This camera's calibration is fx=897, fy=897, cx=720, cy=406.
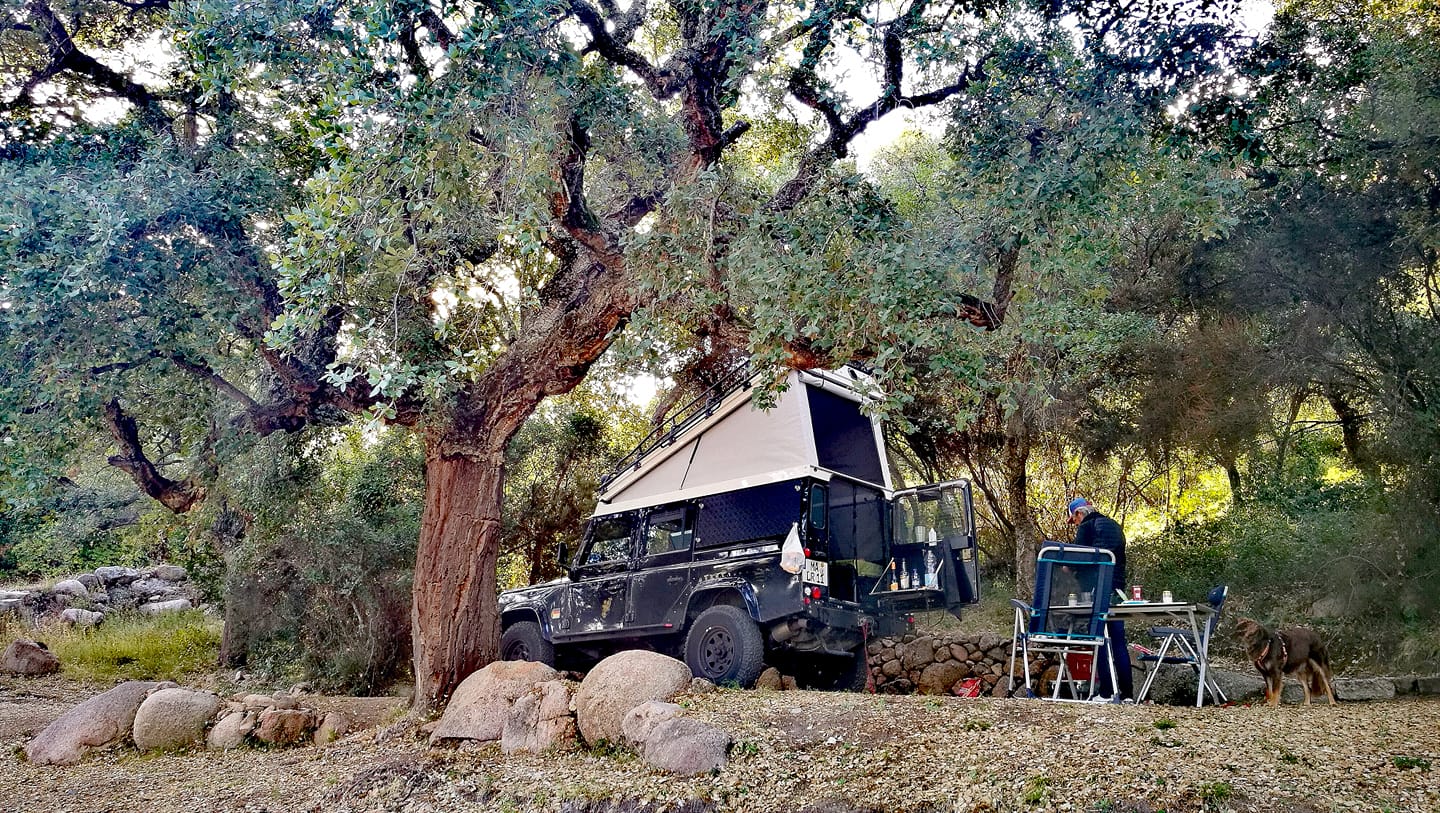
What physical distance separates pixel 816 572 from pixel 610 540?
2811 mm

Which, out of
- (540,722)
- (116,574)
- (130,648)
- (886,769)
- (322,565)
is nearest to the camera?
(886,769)

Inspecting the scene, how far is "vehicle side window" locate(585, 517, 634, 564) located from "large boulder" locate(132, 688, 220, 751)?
389 cm

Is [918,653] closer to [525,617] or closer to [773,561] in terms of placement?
[773,561]

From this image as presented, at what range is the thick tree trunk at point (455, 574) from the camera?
8.26m

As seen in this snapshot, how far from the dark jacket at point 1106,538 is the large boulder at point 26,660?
13.7 m

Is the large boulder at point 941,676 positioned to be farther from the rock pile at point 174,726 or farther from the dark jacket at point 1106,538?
the rock pile at point 174,726

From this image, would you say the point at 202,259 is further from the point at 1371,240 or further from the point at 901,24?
the point at 1371,240

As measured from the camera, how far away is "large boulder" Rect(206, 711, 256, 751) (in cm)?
782

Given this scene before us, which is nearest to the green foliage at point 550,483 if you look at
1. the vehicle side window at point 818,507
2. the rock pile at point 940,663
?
the rock pile at point 940,663

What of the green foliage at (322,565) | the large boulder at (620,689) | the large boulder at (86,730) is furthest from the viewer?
the green foliage at (322,565)

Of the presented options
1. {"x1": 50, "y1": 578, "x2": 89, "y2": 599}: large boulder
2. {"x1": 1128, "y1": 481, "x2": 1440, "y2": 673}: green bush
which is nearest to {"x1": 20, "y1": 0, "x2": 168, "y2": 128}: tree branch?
{"x1": 50, "y1": 578, "x2": 89, "y2": 599}: large boulder

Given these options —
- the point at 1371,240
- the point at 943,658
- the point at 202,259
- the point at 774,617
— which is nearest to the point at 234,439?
the point at 202,259

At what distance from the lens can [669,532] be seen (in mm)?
9312

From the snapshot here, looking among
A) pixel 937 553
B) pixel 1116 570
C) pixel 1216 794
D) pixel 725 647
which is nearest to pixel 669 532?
pixel 725 647
